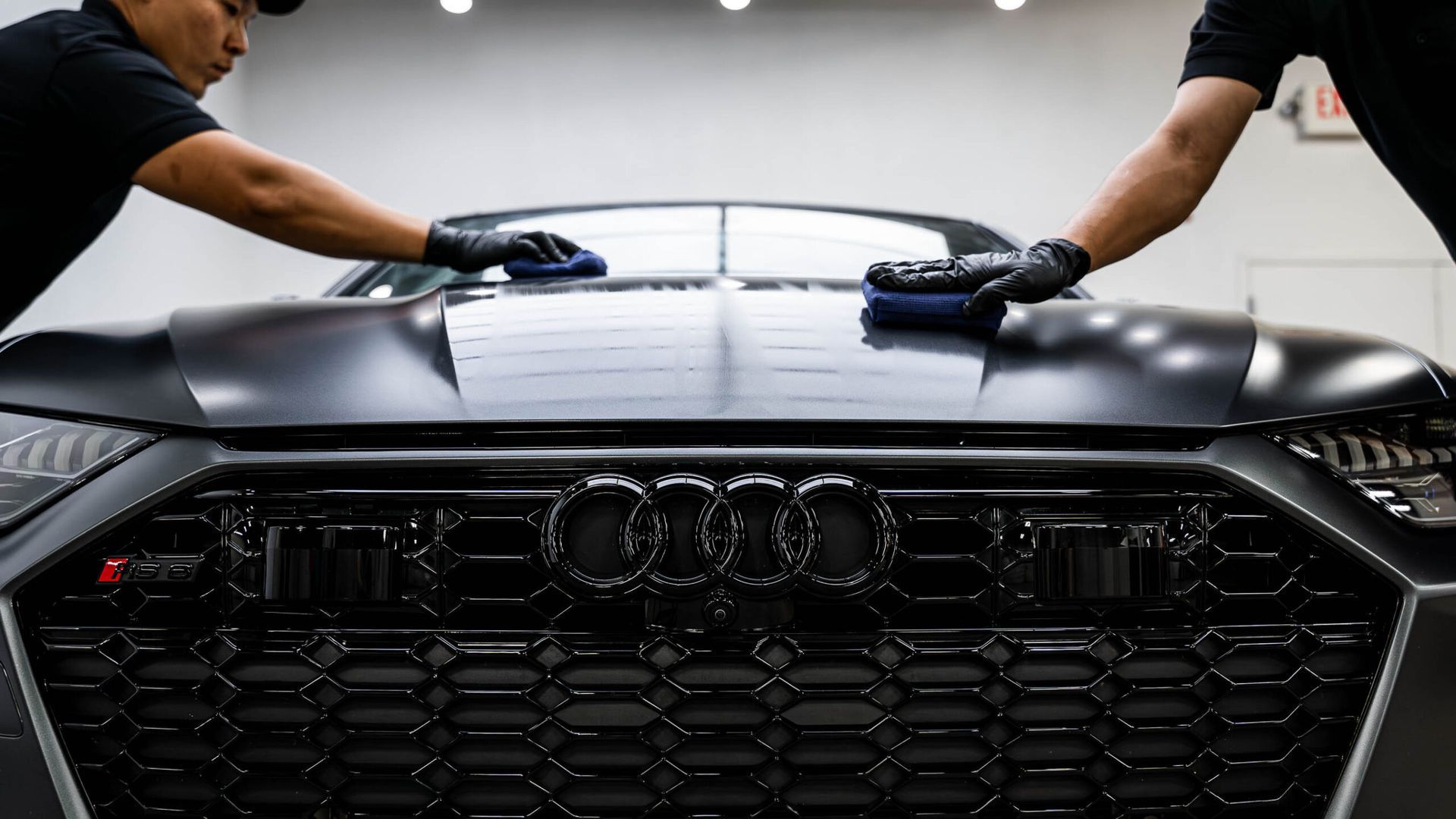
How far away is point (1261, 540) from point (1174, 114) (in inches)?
43.1

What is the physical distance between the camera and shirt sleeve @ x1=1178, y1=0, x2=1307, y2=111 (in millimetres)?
1775

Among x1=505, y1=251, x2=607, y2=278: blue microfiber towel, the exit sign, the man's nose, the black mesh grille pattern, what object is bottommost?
the black mesh grille pattern

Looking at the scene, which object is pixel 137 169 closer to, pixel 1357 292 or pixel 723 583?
pixel 723 583

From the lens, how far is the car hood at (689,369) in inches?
36.6

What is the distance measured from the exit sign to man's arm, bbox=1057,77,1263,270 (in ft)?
19.7

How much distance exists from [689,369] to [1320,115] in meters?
7.34

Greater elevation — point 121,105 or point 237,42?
point 237,42

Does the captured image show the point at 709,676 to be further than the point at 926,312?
No

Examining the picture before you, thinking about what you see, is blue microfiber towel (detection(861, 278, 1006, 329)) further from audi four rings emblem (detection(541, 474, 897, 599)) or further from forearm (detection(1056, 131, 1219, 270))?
forearm (detection(1056, 131, 1219, 270))

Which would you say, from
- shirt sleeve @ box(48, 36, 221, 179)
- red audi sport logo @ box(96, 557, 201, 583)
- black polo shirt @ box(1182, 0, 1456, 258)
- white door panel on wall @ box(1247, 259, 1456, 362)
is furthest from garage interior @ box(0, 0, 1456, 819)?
white door panel on wall @ box(1247, 259, 1456, 362)

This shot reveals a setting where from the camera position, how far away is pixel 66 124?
1585 millimetres

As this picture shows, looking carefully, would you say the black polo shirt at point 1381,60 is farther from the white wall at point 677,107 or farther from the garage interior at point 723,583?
the white wall at point 677,107

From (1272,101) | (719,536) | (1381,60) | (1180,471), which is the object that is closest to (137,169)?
(719,536)

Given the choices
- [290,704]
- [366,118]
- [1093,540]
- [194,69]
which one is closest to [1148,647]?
[1093,540]
